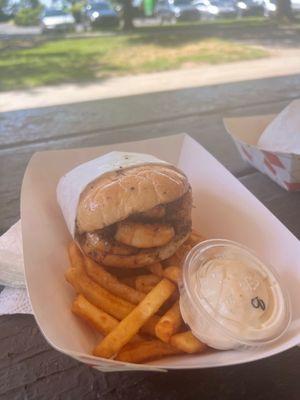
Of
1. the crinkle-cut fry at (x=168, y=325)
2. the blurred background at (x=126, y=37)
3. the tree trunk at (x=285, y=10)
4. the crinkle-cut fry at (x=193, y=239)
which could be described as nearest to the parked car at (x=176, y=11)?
the blurred background at (x=126, y=37)

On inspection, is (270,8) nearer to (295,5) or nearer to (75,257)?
(295,5)

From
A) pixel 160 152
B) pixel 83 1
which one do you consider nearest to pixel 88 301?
pixel 160 152

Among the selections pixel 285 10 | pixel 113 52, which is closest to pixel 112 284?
pixel 113 52

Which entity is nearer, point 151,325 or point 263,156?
point 151,325

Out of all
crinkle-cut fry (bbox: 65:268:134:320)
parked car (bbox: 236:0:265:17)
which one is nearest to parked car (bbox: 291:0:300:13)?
parked car (bbox: 236:0:265:17)

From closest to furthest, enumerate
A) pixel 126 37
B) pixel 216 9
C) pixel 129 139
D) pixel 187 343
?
pixel 187 343 → pixel 129 139 → pixel 126 37 → pixel 216 9

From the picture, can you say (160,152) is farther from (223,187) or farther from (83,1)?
(83,1)
